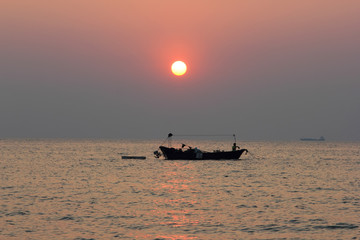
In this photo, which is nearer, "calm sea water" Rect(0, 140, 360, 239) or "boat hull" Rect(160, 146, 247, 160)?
"calm sea water" Rect(0, 140, 360, 239)

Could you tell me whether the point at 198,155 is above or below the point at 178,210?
above

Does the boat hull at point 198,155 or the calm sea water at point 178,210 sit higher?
the boat hull at point 198,155

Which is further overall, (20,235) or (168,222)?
(168,222)

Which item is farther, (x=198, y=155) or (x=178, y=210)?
(x=198, y=155)

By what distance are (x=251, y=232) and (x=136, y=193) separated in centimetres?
1804

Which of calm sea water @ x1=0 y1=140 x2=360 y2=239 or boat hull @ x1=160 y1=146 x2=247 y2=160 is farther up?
boat hull @ x1=160 y1=146 x2=247 y2=160

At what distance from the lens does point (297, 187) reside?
49.5m

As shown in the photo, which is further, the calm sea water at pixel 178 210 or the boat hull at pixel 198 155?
the boat hull at pixel 198 155

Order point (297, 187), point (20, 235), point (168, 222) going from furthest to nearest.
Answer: point (297, 187) < point (168, 222) < point (20, 235)

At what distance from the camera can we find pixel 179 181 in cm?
5497

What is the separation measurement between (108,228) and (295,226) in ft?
35.1

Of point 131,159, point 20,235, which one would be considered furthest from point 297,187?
point 131,159

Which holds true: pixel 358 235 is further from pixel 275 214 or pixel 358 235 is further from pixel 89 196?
pixel 89 196

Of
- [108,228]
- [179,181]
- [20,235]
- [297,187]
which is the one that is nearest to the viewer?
[20,235]
